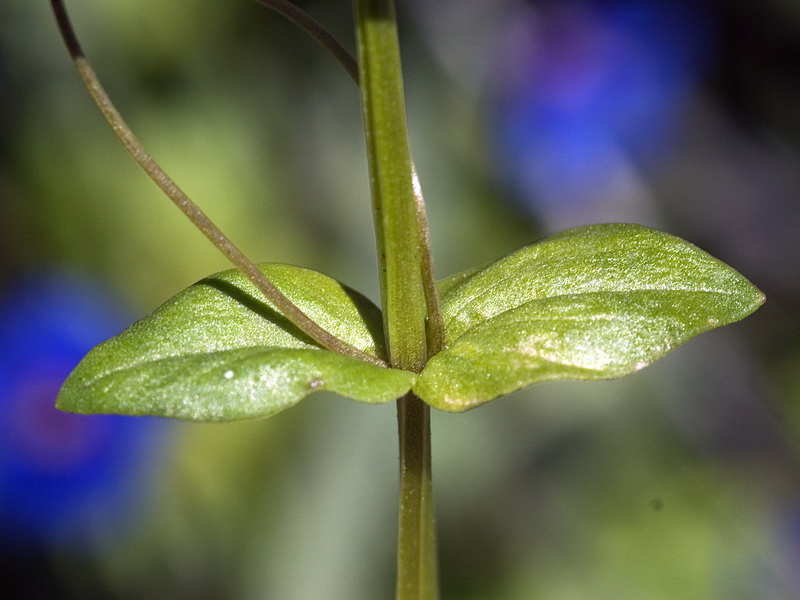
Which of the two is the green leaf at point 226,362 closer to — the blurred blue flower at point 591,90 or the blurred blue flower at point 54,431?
the blurred blue flower at point 54,431

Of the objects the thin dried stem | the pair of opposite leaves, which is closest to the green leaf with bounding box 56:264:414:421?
the pair of opposite leaves

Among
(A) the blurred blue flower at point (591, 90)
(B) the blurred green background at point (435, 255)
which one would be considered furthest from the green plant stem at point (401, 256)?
(A) the blurred blue flower at point (591, 90)

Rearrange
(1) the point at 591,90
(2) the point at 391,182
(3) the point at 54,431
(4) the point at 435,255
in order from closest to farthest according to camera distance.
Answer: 1. (2) the point at 391,182
2. (3) the point at 54,431
3. (4) the point at 435,255
4. (1) the point at 591,90

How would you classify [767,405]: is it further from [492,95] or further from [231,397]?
[231,397]

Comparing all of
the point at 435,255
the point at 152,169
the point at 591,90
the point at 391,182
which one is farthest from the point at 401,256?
the point at 591,90

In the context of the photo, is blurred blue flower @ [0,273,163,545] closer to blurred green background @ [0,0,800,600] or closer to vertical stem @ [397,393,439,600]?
blurred green background @ [0,0,800,600]

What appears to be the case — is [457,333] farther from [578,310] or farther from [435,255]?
[435,255]

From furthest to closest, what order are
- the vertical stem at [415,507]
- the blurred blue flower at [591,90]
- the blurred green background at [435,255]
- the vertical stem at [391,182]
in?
the blurred blue flower at [591,90] < the blurred green background at [435,255] < the vertical stem at [415,507] < the vertical stem at [391,182]
